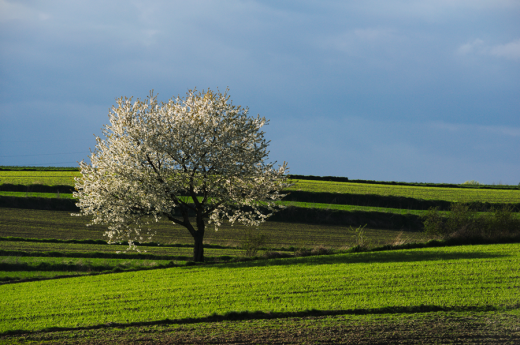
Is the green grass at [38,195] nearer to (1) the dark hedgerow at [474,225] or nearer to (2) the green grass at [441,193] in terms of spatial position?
(2) the green grass at [441,193]

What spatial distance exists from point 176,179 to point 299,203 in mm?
28279

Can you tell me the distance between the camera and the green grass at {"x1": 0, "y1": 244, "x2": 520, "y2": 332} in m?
17.5

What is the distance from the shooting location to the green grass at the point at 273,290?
57.4 ft

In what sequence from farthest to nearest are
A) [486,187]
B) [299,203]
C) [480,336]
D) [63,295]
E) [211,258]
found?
[486,187], [299,203], [211,258], [63,295], [480,336]

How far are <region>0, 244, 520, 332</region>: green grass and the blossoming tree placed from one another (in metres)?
4.54

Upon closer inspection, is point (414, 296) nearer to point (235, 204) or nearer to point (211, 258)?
point (235, 204)

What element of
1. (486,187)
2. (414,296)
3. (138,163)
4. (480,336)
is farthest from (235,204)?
(486,187)

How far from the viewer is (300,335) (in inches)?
563

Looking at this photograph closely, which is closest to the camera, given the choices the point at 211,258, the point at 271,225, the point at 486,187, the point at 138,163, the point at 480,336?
the point at 480,336

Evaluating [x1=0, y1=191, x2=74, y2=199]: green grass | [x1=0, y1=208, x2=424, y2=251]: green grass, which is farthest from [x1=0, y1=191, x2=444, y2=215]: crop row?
[x1=0, y1=208, x2=424, y2=251]: green grass

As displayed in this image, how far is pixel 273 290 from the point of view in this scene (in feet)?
66.1

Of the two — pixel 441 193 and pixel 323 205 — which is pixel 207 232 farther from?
pixel 441 193

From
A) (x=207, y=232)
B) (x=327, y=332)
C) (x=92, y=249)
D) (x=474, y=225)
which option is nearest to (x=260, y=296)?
(x=327, y=332)

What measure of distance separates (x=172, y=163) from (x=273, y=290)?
12.8 m
